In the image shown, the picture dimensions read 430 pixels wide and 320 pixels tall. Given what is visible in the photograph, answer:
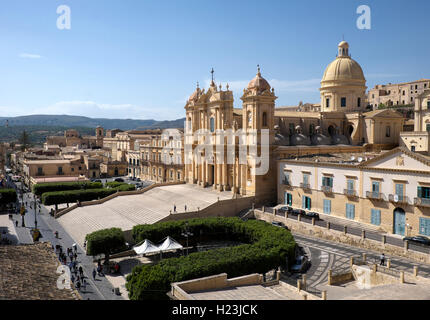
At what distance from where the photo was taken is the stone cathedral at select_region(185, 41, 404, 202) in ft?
156

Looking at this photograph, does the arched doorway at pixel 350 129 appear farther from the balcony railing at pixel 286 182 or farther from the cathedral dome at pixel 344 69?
the balcony railing at pixel 286 182

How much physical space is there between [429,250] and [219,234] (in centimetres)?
1687

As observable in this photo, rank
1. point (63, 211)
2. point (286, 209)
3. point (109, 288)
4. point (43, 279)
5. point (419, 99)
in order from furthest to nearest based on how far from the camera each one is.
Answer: point (419, 99), point (63, 211), point (286, 209), point (109, 288), point (43, 279)

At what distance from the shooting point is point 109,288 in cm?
2628

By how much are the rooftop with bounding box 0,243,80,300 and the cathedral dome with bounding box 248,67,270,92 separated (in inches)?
1221

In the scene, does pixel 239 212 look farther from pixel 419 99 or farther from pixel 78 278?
pixel 419 99

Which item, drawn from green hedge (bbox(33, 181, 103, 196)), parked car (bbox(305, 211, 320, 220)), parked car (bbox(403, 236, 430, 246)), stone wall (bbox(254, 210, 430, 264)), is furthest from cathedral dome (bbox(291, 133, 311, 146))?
green hedge (bbox(33, 181, 103, 196))

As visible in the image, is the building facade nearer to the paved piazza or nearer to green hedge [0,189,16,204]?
the paved piazza

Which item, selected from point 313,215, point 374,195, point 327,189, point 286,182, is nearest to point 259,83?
point 286,182

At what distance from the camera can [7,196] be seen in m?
51.1

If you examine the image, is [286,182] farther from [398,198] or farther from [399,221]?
[399,221]
